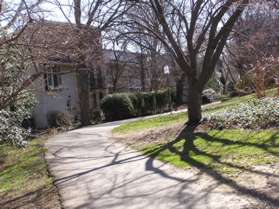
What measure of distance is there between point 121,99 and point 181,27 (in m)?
15.0

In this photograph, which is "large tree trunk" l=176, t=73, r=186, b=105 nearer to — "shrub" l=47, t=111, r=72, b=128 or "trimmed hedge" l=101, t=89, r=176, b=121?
"trimmed hedge" l=101, t=89, r=176, b=121

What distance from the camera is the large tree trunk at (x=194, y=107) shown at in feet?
49.8

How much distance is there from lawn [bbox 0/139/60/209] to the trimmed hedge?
15.9 meters

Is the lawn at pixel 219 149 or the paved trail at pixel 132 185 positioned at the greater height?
the lawn at pixel 219 149

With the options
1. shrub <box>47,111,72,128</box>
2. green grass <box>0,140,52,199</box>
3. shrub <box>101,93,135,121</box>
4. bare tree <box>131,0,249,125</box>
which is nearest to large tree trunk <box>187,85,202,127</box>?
bare tree <box>131,0,249,125</box>

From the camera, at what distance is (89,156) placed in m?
13.1

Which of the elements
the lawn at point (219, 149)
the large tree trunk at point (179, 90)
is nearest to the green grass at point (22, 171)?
the lawn at point (219, 149)

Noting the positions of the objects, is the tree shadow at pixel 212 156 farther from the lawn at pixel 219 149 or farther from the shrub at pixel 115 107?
the shrub at pixel 115 107

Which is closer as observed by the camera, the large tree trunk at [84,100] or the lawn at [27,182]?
the lawn at [27,182]

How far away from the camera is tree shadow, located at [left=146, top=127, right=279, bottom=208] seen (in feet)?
21.5

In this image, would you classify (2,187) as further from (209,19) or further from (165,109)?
(165,109)

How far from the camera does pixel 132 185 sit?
8.31m

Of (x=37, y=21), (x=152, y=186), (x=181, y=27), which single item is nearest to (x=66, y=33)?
(x=37, y=21)

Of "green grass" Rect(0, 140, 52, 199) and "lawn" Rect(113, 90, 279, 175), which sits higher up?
"lawn" Rect(113, 90, 279, 175)
